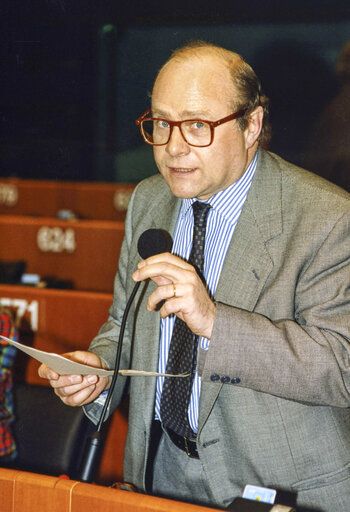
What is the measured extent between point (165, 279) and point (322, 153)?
4.10 ft

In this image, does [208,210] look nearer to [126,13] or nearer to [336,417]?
[336,417]

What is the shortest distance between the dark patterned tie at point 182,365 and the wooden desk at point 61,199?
5.84 m

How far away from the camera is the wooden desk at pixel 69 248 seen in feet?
15.7

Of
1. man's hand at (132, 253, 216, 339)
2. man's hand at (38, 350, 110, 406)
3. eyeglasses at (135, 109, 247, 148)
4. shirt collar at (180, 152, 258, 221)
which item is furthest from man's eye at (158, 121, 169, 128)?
man's hand at (38, 350, 110, 406)

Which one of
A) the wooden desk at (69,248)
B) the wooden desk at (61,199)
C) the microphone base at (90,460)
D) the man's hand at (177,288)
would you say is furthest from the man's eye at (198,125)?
the wooden desk at (61,199)

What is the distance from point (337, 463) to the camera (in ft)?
4.37

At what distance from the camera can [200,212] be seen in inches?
59.9

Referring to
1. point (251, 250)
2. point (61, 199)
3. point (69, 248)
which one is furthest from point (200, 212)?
point (61, 199)

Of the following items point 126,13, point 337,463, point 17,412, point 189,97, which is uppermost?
point 126,13

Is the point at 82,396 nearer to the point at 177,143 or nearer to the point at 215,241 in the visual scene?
the point at 215,241

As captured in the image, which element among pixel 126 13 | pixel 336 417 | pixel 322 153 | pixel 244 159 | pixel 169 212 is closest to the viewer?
pixel 336 417

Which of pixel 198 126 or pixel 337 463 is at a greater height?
pixel 198 126

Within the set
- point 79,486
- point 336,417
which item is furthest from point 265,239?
point 79,486

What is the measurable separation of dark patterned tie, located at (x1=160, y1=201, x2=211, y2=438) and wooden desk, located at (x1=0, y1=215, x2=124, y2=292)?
3237mm
